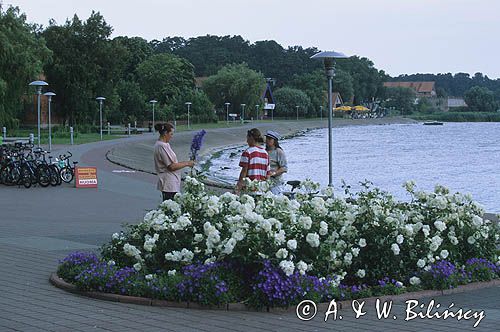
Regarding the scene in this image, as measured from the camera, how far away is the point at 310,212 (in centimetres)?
984

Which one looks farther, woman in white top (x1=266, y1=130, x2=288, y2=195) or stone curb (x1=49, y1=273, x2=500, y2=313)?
woman in white top (x1=266, y1=130, x2=288, y2=195)

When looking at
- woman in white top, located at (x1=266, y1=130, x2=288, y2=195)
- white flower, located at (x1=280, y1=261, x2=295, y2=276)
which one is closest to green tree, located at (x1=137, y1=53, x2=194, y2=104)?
woman in white top, located at (x1=266, y1=130, x2=288, y2=195)

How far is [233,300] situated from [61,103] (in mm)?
75441

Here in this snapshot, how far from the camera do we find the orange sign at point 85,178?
25891 mm

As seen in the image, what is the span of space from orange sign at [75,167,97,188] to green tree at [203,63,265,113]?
99.3m

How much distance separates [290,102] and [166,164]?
466ft

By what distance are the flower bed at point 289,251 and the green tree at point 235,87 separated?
115158mm

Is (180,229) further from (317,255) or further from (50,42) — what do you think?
(50,42)

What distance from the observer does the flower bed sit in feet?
28.3

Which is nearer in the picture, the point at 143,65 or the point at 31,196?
the point at 31,196

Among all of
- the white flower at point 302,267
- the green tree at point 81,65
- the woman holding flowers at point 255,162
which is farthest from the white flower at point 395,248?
the green tree at point 81,65

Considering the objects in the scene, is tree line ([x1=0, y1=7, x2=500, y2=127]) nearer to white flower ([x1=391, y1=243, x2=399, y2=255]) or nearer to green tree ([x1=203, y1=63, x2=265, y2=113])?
green tree ([x1=203, y1=63, x2=265, y2=113])

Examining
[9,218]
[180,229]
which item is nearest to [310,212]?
[180,229]

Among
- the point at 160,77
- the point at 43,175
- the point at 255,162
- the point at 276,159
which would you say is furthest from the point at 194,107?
the point at 255,162
